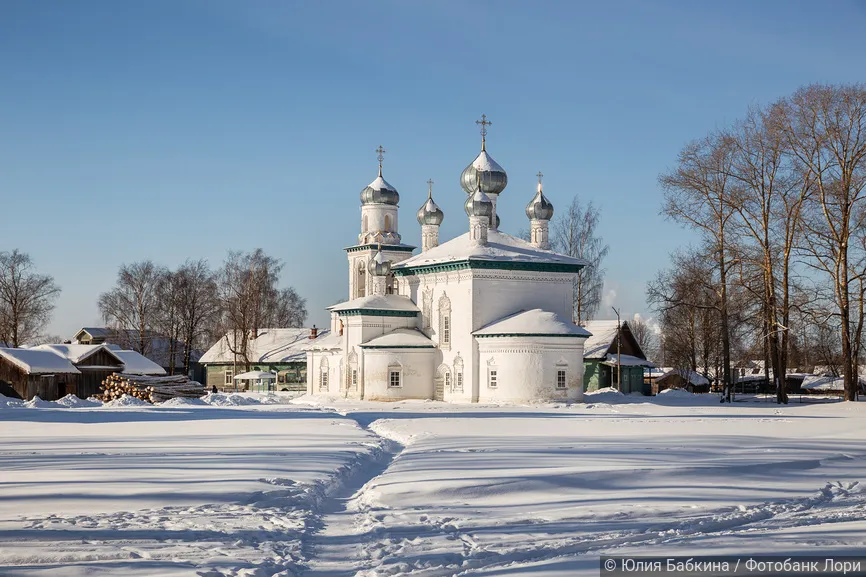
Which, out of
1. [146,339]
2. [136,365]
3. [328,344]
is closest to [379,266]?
[328,344]

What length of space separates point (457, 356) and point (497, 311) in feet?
7.57

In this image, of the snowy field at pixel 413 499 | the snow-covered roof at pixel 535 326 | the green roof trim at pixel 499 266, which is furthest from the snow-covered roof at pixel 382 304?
the snowy field at pixel 413 499

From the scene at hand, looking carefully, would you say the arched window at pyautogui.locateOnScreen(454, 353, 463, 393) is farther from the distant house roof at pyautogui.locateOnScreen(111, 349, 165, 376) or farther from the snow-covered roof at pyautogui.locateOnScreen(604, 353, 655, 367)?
the distant house roof at pyautogui.locateOnScreen(111, 349, 165, 376)

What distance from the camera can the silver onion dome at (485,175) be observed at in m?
41.4

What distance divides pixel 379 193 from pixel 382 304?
830 cm

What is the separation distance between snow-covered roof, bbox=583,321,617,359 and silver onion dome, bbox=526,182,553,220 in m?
6.43

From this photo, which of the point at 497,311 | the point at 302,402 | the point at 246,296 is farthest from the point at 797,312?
the point at 246,296

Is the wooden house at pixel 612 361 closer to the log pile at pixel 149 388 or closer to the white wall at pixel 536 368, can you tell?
the white wall at pixel 536 368

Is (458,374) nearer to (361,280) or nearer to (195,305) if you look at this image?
(361,280)

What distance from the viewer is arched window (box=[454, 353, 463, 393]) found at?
124 ft

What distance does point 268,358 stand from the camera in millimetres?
55625

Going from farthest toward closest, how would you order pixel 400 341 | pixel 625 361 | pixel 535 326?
pixel 625 361 → pixel 400 341 → pixel 535 326

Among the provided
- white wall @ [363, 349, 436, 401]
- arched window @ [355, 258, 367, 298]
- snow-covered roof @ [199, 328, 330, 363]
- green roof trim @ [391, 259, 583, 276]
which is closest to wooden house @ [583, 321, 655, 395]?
green roof trim @ [391, 259, 583, 276]

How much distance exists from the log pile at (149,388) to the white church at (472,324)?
6416mm
